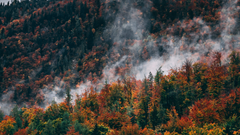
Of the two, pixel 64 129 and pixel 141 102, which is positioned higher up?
pixel 141 102

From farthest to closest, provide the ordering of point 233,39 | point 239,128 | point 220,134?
point 233,39
point 239,128
point 220,134

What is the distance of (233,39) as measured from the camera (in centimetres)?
15788

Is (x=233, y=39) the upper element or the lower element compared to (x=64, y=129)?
upper

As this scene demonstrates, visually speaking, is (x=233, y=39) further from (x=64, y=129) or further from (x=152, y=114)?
(x=64, y=129)

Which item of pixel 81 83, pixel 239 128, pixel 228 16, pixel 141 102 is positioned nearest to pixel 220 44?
pixel 228 16

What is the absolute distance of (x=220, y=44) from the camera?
161750 millimetres

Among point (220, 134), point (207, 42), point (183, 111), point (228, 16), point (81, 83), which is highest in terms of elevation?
point (228, 16)

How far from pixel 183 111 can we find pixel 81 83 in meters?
136

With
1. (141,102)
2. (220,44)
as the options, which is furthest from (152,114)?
(220,44)

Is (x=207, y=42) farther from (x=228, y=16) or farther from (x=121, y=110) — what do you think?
(x=121, y=110)

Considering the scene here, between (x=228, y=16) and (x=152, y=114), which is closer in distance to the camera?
(x=152, y=114)

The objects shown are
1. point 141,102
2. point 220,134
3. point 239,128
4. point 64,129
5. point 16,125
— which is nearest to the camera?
point 220,134

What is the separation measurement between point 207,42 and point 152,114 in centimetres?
11602

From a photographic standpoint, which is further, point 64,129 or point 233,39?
point 233,39
